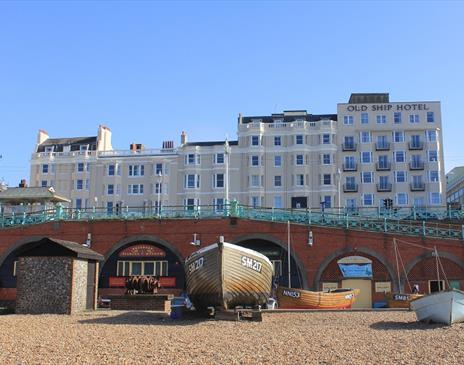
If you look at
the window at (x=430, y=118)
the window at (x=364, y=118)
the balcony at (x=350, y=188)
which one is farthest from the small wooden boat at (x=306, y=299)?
the window at (x=430, y=118)

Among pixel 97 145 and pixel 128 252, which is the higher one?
pixel 97 145

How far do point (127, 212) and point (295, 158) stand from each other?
106 feet

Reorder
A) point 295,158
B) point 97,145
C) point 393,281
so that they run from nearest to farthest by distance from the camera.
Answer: point 393,281, point 295,158, point 97,145

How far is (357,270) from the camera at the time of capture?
34.8m

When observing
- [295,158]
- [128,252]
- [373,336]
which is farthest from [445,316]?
[295,158]

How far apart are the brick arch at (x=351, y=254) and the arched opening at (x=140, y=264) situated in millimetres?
8623

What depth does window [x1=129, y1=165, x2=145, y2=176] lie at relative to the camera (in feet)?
225

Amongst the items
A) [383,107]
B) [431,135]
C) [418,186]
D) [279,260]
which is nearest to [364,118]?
[383,107]

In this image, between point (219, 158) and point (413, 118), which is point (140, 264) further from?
point (413, 118)

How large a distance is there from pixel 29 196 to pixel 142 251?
11.1m

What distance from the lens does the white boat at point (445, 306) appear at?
16.8 meters

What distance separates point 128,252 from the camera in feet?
121

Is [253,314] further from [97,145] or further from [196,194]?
[97,145]

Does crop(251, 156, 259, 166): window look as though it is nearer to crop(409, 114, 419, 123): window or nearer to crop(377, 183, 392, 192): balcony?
crop(377, 183, 392, 192): balcony
